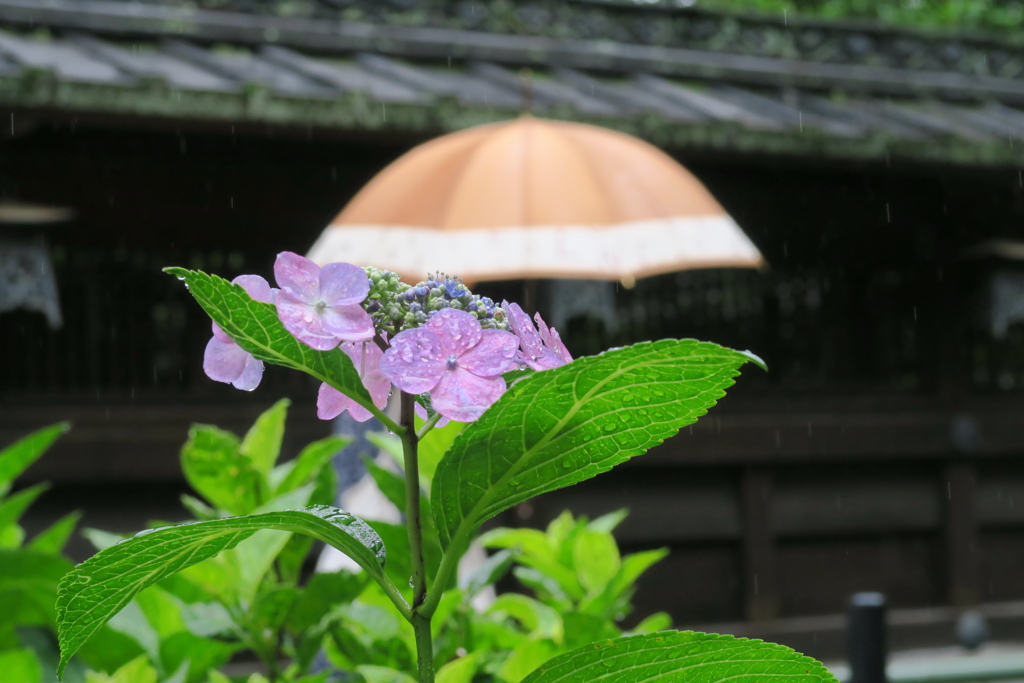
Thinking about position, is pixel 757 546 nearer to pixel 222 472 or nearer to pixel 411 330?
pixel 222 472

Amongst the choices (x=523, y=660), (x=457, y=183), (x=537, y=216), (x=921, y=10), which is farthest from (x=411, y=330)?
(x=921, y=10)

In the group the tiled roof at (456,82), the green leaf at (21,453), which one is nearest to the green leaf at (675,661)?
the green leaf at (21,453)

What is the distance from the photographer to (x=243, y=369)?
71 centimetres

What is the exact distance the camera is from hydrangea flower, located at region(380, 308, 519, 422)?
2.06 feet

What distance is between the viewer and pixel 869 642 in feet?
5.82

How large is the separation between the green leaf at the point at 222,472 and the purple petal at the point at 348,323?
0.54 metres

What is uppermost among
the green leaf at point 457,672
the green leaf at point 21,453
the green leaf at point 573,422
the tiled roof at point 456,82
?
the tiled roof at point 456,82

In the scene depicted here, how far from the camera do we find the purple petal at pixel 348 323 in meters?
0.63

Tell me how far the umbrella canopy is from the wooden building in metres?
0.64

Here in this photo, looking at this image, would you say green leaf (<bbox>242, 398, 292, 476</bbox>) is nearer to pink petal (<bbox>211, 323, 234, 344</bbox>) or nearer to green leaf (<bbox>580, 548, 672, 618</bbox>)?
green leaf (<bbox>580, 548, 672, 618</bbox>)

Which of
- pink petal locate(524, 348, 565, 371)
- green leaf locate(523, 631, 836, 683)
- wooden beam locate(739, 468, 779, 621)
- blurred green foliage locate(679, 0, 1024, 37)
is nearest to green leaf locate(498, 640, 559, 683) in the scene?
green leaf locate(523, 631, 836, 683)

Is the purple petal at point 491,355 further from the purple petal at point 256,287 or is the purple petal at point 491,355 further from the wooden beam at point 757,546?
the wooden beam at point 757,546

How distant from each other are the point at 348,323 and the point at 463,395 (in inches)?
3.3

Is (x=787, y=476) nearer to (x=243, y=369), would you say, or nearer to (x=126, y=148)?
(x=126, y=148)
